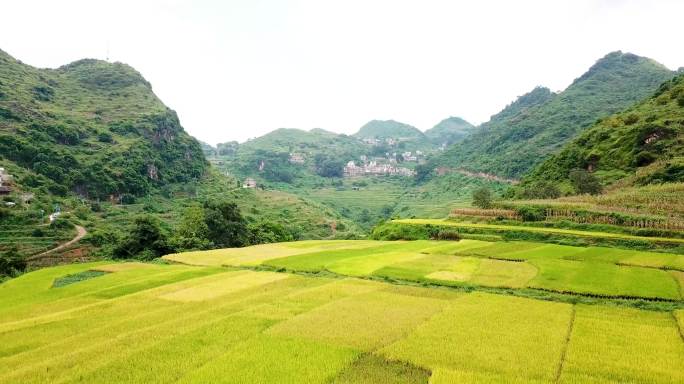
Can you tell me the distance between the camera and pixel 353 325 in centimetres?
1563

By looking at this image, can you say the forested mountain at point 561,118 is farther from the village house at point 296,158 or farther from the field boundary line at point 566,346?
the field boundary line at point 566,346

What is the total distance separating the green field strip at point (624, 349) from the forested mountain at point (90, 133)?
72.7 metres

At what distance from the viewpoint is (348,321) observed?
52.9 feet

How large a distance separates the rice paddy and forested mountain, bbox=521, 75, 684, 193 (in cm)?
2615

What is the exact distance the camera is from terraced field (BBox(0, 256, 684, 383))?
11.6 meters

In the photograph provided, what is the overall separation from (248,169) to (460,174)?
7856cm

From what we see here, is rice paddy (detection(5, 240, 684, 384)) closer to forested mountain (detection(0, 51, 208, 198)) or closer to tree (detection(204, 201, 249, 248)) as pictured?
tree (detection(204, 201, 249, 248))

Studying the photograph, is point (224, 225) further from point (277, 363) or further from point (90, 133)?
point (90, 133)

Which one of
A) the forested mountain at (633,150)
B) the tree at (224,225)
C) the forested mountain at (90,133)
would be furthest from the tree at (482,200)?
the forested mountain at (90,133)

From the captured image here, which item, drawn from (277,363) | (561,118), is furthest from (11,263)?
(561,118)

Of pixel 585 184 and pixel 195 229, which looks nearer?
pixel 585 184

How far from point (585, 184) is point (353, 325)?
4340 cm

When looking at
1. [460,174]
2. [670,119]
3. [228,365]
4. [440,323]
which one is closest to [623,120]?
[670,119]

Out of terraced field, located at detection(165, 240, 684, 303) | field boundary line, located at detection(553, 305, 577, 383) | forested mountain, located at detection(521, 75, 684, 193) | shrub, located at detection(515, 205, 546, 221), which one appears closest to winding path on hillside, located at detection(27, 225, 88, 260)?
terraced field, located at detection(165, 240, 684, 303)
